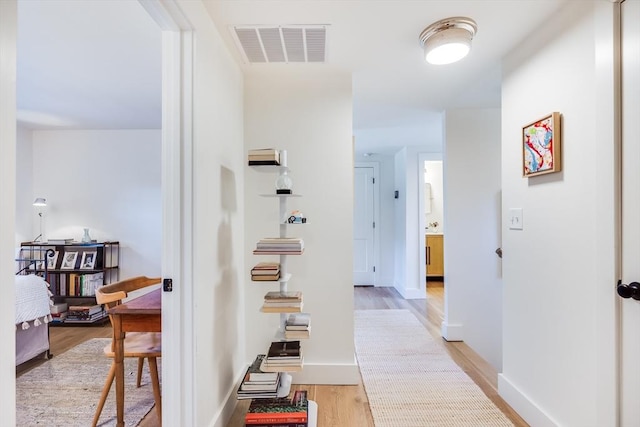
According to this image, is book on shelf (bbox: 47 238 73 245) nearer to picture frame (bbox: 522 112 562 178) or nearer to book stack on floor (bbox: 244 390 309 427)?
book stack on floor (bbox: 244 390 309 427)

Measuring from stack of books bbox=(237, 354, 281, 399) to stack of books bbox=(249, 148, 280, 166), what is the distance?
1.20 meters

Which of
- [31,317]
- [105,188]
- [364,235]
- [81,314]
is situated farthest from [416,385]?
[105,188]

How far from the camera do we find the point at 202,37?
1.57m

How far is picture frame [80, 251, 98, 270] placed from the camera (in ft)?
12.4

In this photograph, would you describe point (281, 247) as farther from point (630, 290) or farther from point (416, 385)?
point (630, 290)

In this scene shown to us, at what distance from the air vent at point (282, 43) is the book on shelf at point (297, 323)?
1.69 m

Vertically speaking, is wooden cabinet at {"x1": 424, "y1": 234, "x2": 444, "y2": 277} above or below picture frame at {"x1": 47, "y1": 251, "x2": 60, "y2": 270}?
below

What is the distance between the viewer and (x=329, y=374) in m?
2.30

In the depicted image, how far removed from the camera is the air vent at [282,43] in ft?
5.95

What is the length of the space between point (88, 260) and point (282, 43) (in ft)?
11.5

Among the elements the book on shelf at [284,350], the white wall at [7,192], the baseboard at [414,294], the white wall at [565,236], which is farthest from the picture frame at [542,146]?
the baseboard at [414,294]

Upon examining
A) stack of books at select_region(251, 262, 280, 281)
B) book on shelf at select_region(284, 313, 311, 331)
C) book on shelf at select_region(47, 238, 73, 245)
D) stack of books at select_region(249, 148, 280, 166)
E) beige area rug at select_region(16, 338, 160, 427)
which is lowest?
beige area rug at select_region(16, 338, 160, 427)

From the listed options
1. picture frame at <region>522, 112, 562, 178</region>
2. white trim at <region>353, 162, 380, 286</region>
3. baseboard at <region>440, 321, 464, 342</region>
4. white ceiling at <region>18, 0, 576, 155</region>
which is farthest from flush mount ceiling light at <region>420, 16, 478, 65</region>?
white trim at <region>353, 162, 380, 286</region>

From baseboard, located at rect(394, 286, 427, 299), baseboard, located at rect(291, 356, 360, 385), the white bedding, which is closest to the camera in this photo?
baseboard, located at rect(291, 356, 360, 385)
